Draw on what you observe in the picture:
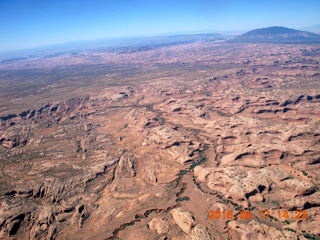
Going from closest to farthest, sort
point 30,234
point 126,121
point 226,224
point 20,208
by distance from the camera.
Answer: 1. point 226,224
2. point 30,234
3. point 20,208
4. point 126,121

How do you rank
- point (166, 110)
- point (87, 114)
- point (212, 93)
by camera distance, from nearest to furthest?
point (166, 110) → point (87, 114) → point (212, 93)

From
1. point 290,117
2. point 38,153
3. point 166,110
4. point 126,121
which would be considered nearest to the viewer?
point 38,153

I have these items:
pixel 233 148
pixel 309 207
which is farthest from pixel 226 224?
pixel 233 148

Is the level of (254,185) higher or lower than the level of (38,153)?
higher

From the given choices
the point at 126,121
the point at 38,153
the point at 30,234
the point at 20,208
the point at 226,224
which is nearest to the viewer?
the point at 226,224

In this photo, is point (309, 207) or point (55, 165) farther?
point (55, 165)

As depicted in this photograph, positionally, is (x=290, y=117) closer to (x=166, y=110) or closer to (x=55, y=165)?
(x=166, y=110)

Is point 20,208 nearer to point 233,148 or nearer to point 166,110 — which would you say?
point 233,148

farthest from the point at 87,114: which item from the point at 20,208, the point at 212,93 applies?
the point at 20,208

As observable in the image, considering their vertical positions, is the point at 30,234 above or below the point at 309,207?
below
